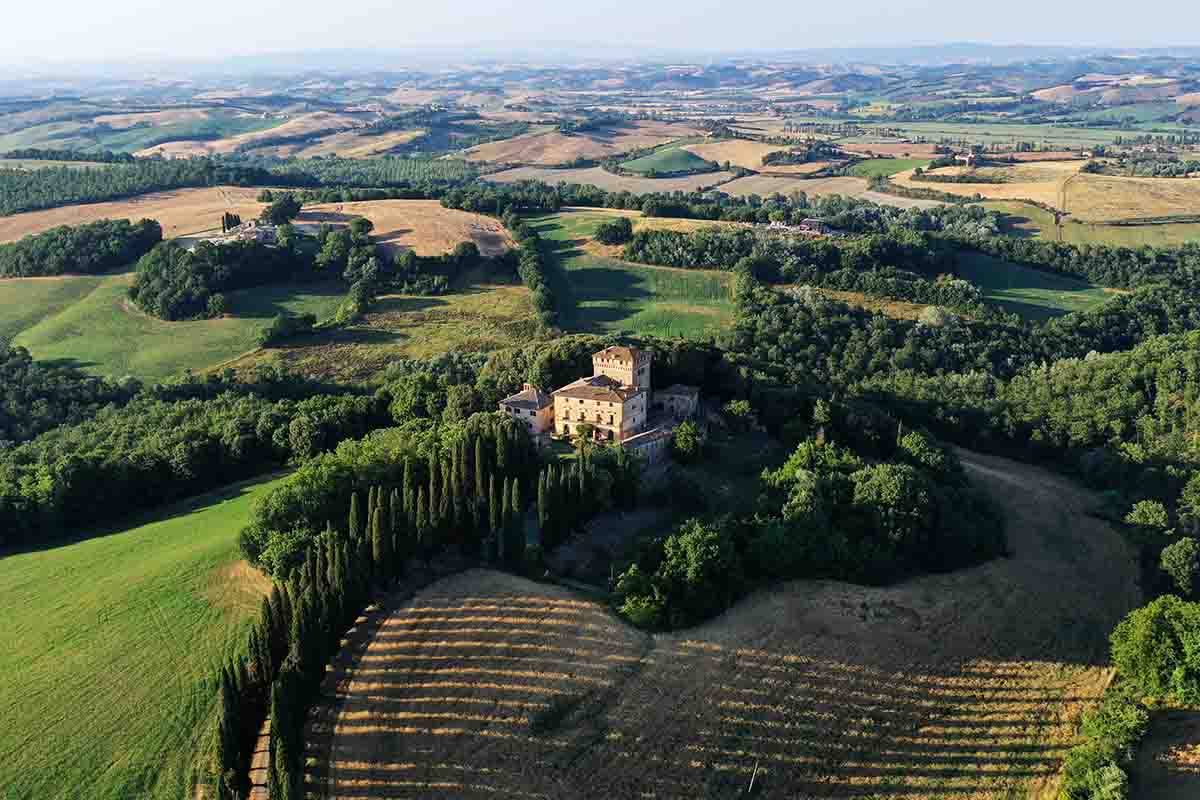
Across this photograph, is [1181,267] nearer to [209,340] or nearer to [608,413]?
[608,413]

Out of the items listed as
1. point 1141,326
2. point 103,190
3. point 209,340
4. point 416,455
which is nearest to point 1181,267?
point 1141,326

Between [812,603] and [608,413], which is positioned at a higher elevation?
[608,413]

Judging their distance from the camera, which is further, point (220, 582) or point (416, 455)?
point (416, 455)

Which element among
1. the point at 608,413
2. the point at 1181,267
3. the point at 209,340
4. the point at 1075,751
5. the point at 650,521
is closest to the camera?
the point at 1075,751

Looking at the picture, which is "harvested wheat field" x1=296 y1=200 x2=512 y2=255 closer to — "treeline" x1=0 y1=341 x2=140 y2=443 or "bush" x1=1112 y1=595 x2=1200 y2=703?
"treeline" x1=0 y1=341 x2=140 y2=443

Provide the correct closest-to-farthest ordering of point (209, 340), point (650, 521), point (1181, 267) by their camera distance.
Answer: point (650, 521) < point (209, 340) < point (1181, 267)

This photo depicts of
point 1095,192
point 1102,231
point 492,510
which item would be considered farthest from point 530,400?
point 1095,192

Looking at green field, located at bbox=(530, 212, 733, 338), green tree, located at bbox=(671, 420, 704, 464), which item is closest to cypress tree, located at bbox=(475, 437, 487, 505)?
green tree, located at bbox=(671, 420, 704, 464)

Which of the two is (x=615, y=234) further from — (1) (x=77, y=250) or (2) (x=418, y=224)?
(1) (x=77, y=250)
